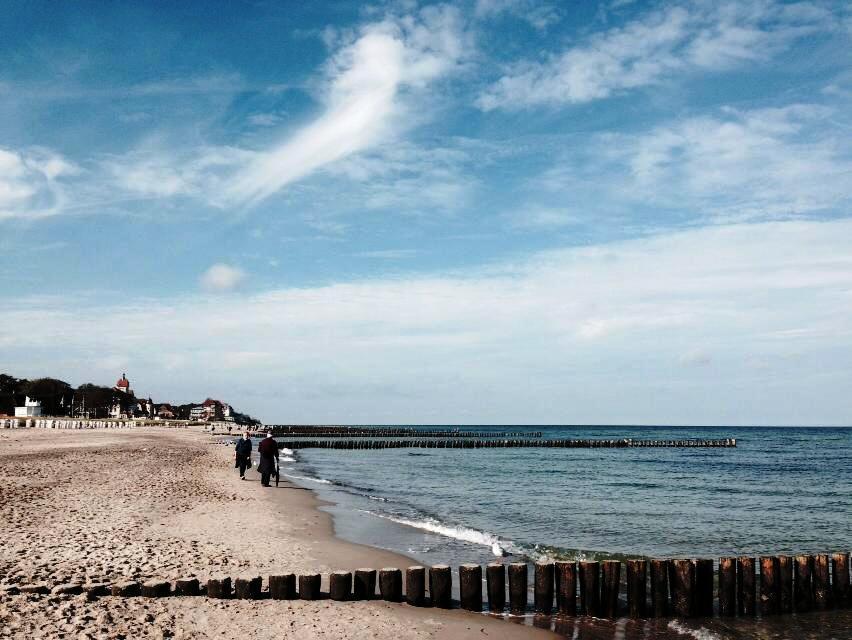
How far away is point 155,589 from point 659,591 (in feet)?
25.7

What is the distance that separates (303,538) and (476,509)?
10.4 m

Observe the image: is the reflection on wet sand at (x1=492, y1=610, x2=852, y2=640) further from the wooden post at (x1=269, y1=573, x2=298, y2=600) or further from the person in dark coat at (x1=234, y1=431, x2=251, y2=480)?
the person in dark coat at (x1=234, y1=431, x2=251, y2=480)

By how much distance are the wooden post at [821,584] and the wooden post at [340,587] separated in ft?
26.6

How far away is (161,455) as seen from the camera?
133 ft

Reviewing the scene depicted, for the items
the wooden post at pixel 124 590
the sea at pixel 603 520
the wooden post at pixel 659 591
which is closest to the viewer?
the wooden post at pixel 124 590

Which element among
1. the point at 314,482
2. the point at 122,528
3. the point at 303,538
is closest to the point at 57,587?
the point at 122,528

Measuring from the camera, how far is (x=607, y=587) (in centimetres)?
1059

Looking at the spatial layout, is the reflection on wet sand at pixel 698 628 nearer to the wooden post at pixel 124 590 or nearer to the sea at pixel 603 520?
the sea at pixel 603 520

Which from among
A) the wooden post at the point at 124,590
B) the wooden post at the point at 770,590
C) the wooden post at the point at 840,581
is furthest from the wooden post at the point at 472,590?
the wooden post at the point at 840,581

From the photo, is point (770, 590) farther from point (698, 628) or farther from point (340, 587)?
point (340, 587)

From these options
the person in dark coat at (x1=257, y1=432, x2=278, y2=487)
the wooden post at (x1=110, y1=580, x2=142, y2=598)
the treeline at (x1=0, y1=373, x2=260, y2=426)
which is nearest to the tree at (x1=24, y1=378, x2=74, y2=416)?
the treeline at (x1=0, y1=373, x2=260, y2=426)

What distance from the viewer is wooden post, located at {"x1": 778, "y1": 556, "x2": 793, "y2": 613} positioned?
444 inches

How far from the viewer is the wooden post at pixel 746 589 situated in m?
11.1

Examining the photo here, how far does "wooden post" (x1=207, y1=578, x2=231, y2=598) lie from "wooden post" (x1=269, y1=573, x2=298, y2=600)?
611 mm
